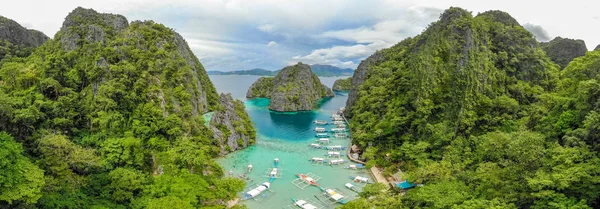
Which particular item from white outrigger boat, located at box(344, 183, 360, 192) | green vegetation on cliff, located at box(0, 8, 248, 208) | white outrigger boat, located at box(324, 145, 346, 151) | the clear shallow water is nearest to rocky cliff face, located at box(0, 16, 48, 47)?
green vegetation on cliff, located at box(0, 8, 248, 208)

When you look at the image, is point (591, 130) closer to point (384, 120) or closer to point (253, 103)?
point (384, 120)

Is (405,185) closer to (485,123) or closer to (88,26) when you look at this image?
(485,123)

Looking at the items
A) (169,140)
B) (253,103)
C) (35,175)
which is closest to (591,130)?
(169,140)

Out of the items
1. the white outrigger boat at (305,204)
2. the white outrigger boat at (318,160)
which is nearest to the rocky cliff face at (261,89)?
the white outrigger boat at (318,160)

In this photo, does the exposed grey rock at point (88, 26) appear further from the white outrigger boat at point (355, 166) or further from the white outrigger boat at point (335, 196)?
the white outrigger boat at point (355, 166)

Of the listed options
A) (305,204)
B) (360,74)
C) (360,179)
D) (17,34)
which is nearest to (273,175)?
(305,204)

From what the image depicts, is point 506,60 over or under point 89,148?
over
